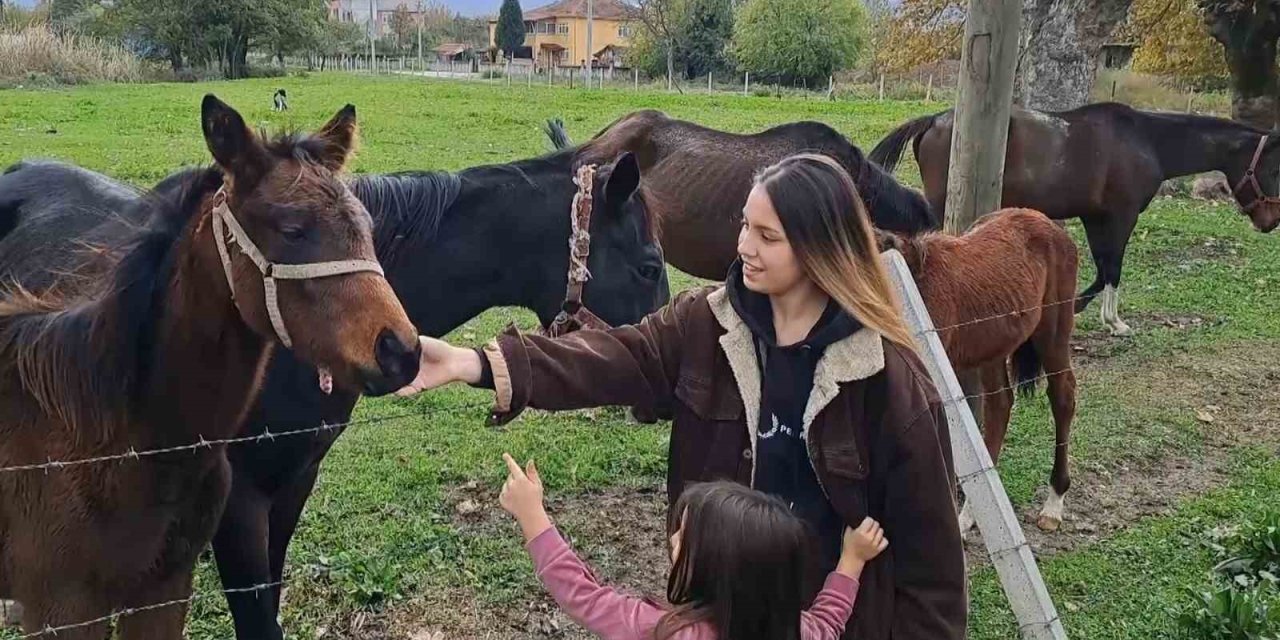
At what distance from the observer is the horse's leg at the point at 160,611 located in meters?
2.43

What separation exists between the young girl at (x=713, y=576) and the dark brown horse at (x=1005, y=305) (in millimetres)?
2285

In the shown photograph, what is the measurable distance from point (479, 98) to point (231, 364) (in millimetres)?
23763

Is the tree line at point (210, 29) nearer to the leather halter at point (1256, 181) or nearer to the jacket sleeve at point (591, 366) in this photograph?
the leather halter at point (1256, 181)

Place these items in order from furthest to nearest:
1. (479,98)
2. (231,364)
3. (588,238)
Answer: (479,98) < (588,238) < (231,364)

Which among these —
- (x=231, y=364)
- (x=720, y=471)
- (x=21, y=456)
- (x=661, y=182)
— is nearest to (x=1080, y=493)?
(x=661, y=182)

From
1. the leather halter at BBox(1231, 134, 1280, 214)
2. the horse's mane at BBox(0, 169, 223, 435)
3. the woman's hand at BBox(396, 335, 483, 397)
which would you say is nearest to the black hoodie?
the woman's hand at BBox(396, 335, 483, 397)

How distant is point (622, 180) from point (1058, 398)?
2756 millimetres

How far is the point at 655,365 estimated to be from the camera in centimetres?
219

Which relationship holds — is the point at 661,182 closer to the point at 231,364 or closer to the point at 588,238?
the point at 588,238

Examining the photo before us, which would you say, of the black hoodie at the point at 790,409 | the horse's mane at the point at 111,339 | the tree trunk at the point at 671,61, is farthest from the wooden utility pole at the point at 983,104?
the tree trunk at the point at 671,61

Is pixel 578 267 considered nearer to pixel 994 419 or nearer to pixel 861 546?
pixel 861 546

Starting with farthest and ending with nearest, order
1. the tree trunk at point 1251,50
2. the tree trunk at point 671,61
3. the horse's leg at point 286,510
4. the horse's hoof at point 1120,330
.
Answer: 1. the tree trunk at point 671,61
2. the tree trunk at point 1251,50
3. the horse's hoof at point 1120,330
4. the horse's leg at point 286,510

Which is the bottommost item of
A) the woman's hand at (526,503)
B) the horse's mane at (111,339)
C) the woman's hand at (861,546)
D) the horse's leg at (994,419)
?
the horse's leg at (994,419)

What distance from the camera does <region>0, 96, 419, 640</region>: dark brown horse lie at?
215 cm
